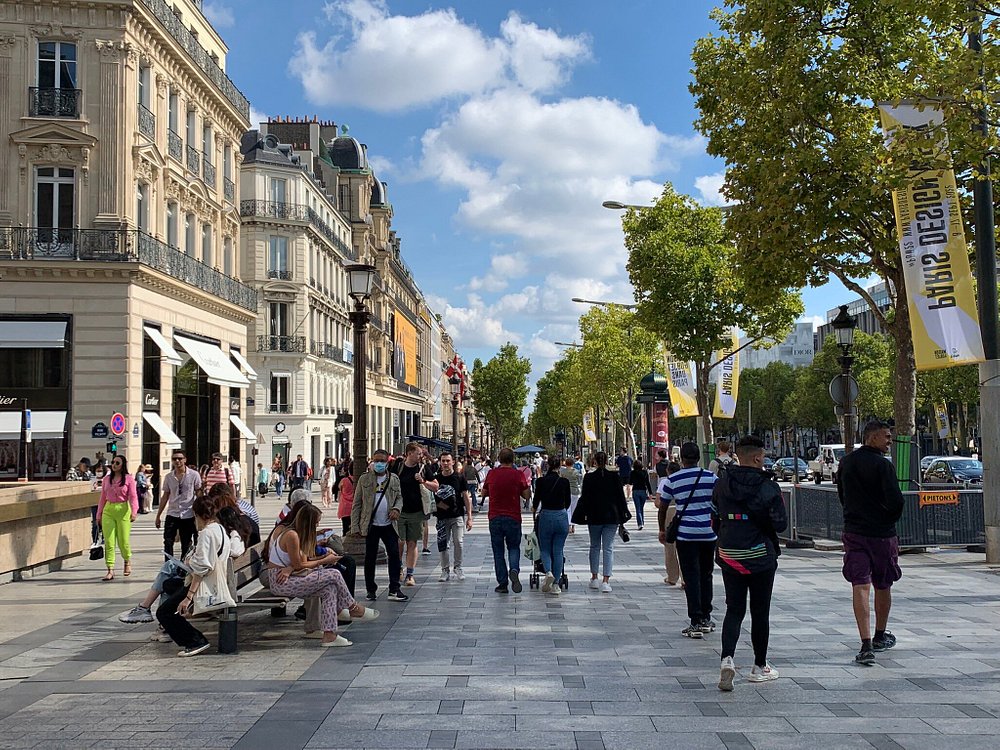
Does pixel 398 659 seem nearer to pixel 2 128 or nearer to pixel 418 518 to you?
pixel 418 518

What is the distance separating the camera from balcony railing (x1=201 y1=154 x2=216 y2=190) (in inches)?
1358

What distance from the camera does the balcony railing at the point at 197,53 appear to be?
97.0 ft

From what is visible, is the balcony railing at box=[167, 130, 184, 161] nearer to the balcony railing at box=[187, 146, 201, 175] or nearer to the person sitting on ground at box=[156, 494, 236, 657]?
the balcony railing at box=[187, 146, 201, 175]

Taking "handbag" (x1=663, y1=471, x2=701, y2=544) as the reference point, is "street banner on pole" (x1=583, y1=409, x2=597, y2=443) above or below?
above

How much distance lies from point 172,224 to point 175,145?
2.61 meters

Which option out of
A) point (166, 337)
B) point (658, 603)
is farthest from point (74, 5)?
point (658, 603)

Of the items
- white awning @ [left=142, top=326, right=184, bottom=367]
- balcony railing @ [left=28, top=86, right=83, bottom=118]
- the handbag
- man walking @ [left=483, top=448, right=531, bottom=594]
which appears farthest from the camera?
white awning @ [left=142, top=326, right=184, bottom=367]

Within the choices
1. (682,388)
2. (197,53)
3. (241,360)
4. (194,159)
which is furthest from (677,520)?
(241,360)

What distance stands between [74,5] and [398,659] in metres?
25.0

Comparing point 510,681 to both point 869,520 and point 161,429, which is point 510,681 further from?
point 161,429

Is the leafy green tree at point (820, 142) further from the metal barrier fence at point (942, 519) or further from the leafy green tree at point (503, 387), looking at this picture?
the leafy green tree at point (503, 387)

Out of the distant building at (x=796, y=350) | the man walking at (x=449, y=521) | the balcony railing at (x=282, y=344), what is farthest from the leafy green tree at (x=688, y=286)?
the distant building at (x=796, y=350)

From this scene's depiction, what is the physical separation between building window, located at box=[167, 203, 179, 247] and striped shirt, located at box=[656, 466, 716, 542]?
25137 mm

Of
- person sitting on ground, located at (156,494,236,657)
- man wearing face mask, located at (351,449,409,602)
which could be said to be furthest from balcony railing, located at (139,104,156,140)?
person sitting on ground, located at (156,494,236,657)
